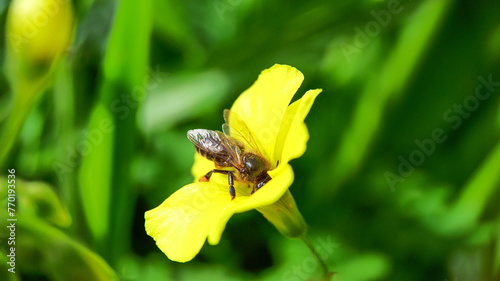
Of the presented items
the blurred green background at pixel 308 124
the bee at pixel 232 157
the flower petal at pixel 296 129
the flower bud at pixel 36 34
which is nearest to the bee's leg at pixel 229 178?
the bee at pixel 232 157

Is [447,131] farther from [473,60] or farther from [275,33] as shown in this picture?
[275,33]

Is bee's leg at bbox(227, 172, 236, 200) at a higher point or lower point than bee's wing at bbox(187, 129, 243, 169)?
lower

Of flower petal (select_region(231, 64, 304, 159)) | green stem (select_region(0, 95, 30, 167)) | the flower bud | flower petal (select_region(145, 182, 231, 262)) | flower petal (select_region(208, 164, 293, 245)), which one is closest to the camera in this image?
flower petal (select_region(208, 164, 293, 245))

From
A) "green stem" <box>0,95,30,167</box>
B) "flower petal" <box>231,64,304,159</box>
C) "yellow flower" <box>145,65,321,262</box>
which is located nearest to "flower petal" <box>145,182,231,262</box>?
"yellow flower" <box>145,65,321,262</box>

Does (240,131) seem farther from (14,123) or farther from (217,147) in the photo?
(14,123)

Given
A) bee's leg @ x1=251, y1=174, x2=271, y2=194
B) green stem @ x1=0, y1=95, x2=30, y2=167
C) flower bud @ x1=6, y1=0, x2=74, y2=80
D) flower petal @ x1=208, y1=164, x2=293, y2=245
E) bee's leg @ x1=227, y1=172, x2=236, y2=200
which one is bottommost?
flower petal @ x1=208, y1=164, x2=293, y2=245

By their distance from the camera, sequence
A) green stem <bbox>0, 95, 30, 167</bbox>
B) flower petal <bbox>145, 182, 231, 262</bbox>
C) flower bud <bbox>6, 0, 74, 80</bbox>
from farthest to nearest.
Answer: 1. green stem <bbox>0, 95, 30, 167</bbox>
2. flower bud <bbox>6, 0, 74, 80</bbox>
3. flower petal <bbox>145, 182, 231, 262</bbox>

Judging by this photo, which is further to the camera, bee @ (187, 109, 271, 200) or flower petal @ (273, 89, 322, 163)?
bee @ (187, 109, 271, 200)

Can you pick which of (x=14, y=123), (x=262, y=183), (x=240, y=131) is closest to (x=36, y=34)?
(x=14, y=123)

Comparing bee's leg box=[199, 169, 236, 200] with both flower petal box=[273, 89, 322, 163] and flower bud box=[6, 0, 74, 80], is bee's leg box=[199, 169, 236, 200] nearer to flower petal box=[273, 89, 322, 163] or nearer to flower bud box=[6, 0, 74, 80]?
flower petal box=[273, 89, 322, 163]
